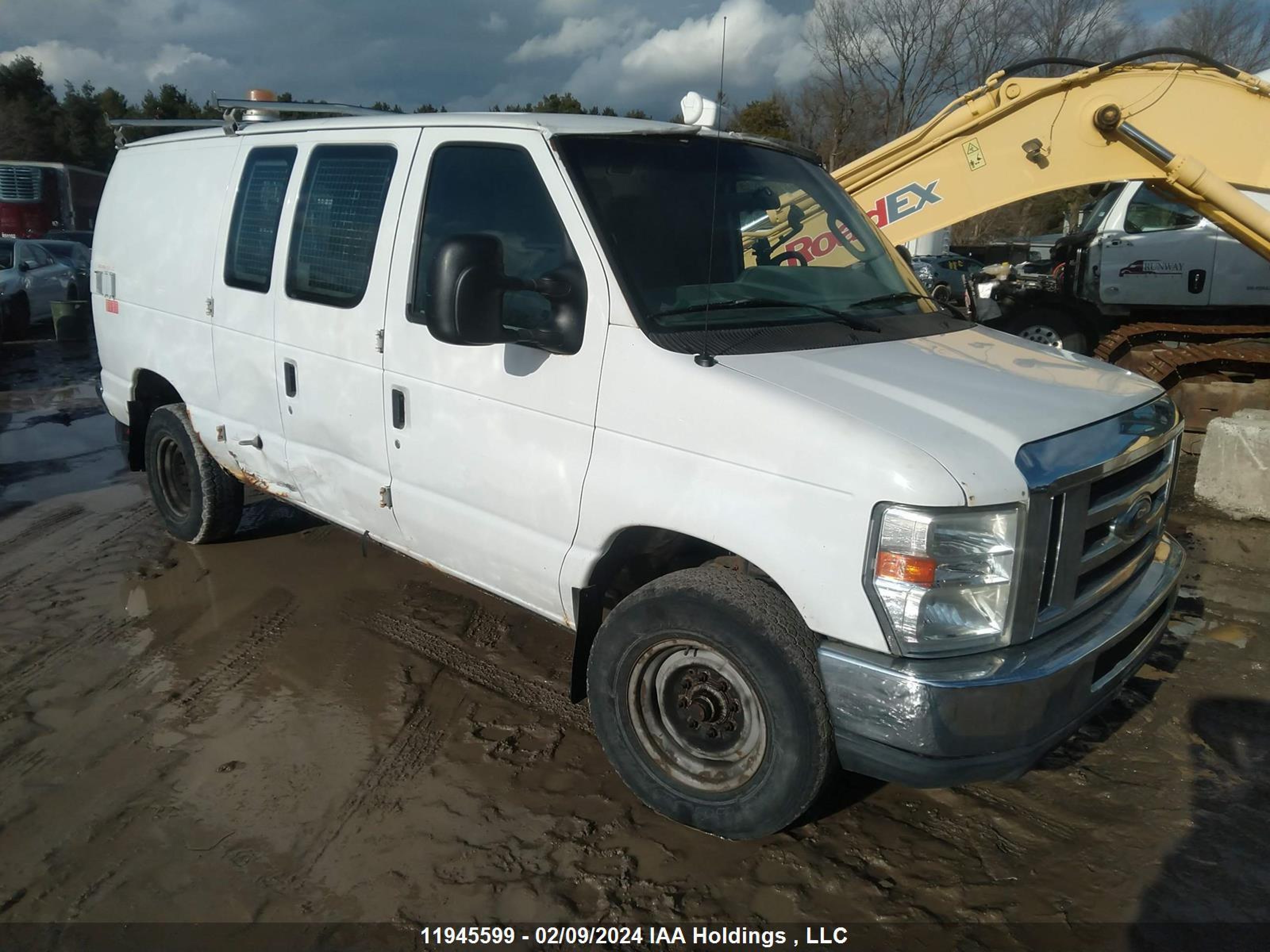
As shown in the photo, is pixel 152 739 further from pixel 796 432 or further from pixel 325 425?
pixel 796 432

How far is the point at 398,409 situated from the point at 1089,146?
213 inches

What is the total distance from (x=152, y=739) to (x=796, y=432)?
289 centimetres

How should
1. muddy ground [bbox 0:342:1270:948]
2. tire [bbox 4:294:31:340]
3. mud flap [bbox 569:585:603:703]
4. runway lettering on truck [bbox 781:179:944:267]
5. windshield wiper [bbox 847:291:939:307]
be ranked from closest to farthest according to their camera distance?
muddy ground [bbox 0:342:1270:948] < mud flap [bbox 569:585:603:703] < windshield wiper [bbox 847:291:939:307] < runway lettering on truck [bbox 781:179:944:267] < tire [bbox 4:294:31:340]

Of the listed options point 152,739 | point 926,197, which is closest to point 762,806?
point 152,739

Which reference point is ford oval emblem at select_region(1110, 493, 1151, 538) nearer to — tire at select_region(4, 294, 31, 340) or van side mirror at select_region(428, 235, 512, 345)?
van side mirror at select_region(428, 235, 512, 345)

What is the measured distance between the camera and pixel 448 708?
413 cm

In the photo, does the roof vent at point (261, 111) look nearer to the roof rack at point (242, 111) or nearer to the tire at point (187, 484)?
the roof rack at point (242, 111)

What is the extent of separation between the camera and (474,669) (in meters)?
4.48

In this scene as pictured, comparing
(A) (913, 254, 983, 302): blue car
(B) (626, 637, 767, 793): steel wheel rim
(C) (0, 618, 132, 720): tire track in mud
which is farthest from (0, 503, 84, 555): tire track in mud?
(A) (913, 254, 983, 302): blue car

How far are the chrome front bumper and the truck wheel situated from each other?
0.41ft

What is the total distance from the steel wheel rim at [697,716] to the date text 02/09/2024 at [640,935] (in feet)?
1.50

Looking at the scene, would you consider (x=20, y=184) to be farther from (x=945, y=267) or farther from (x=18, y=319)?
(x=945, y=267)

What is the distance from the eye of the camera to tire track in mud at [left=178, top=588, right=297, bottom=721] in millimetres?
4172

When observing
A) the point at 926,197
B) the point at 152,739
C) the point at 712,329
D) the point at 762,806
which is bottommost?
the point at 152,739
